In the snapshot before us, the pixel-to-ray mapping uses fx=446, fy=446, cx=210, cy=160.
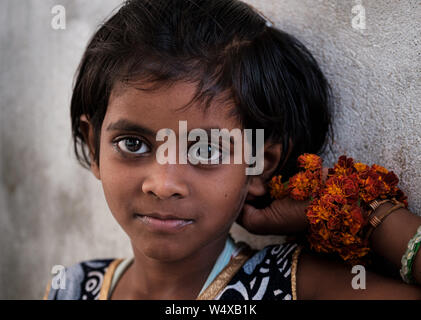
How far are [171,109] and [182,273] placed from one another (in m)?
0.56

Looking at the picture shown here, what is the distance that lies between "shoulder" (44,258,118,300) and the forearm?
0.97 meters

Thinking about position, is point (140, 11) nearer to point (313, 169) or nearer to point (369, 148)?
point (313, 169)

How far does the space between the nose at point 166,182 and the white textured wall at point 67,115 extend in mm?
572

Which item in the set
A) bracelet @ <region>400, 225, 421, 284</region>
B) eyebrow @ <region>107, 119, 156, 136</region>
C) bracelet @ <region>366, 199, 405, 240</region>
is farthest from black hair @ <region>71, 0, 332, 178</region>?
bracelet @ <region>400, 225, 421, 284</region>

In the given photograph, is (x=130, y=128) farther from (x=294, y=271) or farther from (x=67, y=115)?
(x=67, y=115)

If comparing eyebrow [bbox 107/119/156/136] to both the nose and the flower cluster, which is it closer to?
the nose

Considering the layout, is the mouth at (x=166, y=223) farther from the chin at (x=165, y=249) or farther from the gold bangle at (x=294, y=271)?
the gold bangle at (x=294, y=271)

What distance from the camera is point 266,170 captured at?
1356 mm

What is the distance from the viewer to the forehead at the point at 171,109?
3.66 feet

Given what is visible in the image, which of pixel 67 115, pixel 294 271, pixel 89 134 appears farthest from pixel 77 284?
pixel 67 115

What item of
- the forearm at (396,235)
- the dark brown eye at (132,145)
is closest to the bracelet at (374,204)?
the forearm at (396,235)

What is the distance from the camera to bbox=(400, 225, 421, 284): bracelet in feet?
3.40

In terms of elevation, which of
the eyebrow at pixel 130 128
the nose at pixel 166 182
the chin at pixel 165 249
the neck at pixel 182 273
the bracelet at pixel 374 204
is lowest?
the neck at pixel 182 273
